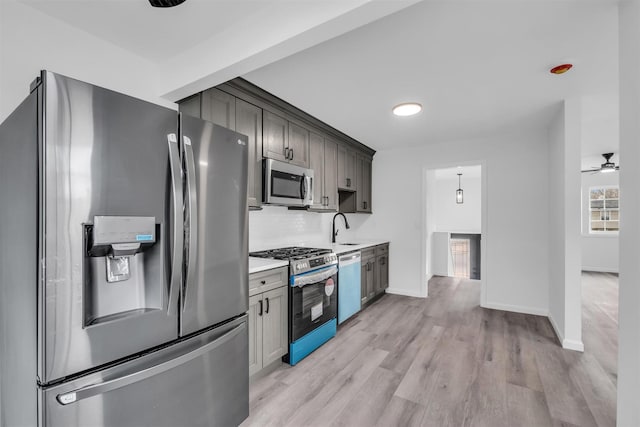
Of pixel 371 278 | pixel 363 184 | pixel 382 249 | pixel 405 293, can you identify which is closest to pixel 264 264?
pixel 371 278

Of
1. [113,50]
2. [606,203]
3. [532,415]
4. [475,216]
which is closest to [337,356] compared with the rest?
[532,415]

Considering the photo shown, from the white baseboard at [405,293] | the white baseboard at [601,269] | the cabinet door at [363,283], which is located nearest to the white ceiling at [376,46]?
the cabinet door at [363,283]

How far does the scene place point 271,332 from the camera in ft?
7.66

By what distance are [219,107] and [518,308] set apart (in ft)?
14.4

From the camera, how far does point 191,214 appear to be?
143 cm

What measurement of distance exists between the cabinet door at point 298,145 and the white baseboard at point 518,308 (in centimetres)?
326

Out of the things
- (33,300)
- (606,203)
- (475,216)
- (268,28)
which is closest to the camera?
(33,300)

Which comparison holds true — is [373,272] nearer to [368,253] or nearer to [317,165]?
[368,253]

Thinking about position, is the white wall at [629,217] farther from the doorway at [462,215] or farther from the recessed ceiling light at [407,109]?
the doorway at [462,215]

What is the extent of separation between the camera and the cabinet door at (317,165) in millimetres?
3416

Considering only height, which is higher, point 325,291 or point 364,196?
point 364,196

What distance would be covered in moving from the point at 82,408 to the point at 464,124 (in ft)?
13.3

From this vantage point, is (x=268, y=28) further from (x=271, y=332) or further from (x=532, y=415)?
(x=532, y=415)

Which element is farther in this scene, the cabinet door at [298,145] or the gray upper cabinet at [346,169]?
the gray upper cabinet at [346,169]
